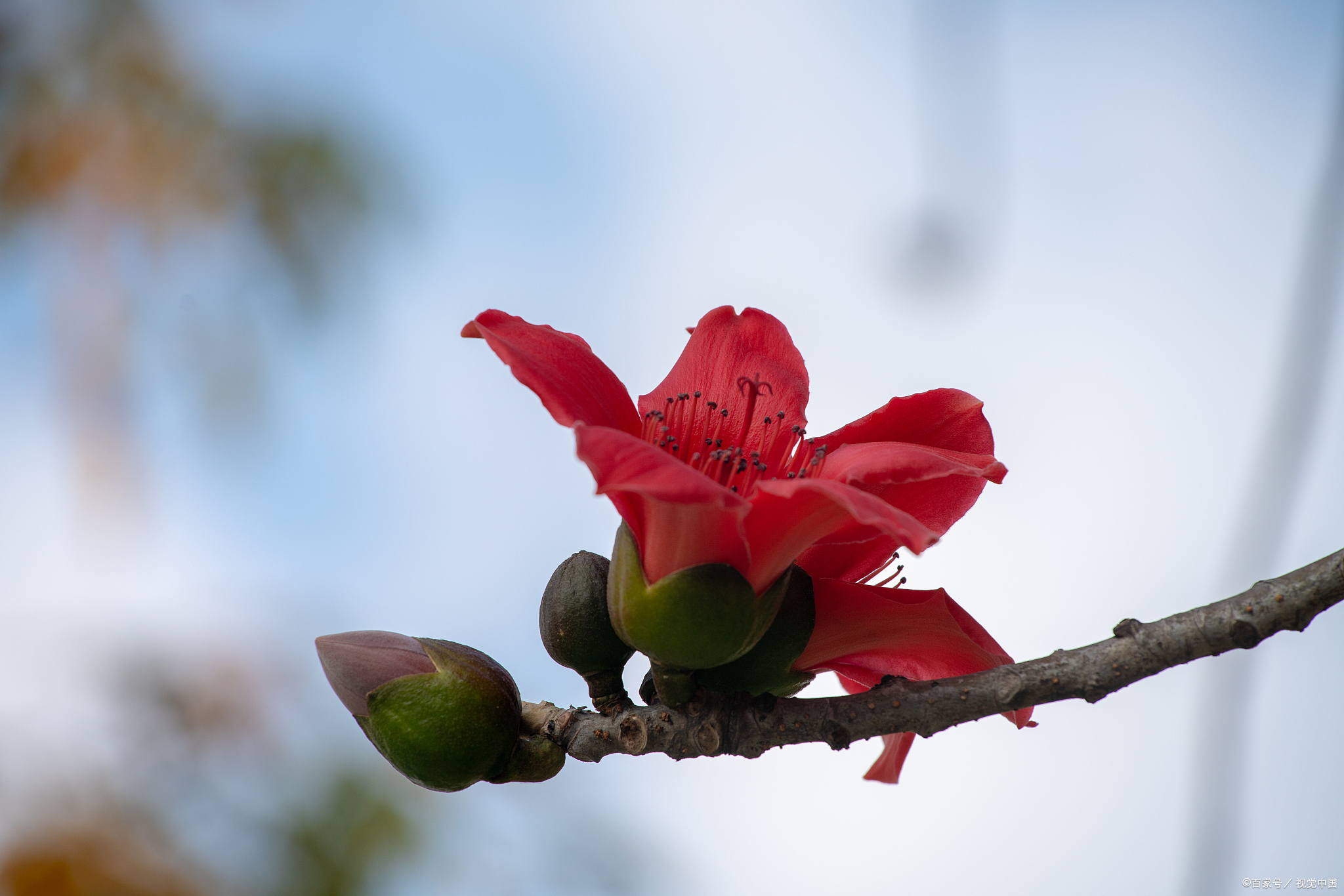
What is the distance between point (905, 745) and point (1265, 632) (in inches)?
16.6

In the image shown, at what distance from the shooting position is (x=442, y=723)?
88 centimetres

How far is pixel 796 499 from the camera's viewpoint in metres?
0.76

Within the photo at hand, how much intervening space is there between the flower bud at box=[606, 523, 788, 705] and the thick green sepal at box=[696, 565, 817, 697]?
37mm

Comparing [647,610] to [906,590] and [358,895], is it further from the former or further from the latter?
[358,895]

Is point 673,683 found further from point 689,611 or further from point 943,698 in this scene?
point 943,698

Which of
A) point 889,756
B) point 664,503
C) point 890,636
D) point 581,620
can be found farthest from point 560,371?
Answer: point 889,756

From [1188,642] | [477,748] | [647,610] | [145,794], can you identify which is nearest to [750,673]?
[647,610]

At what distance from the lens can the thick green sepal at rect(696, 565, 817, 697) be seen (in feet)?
2.91

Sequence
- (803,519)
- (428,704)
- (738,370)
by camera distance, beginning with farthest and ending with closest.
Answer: (738,370), (428,704), (803,519)

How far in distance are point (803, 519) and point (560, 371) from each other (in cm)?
23

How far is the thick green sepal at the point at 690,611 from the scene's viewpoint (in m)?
0.80

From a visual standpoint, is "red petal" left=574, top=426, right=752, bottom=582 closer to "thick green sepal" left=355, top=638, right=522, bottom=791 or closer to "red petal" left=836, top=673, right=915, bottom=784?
"thick green sepal" left=355, top=638, right=522, bottom=791

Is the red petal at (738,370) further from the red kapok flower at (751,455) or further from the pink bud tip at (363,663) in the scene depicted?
the pink bud tip at (363,663)

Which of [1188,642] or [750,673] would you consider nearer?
[1188,642]
